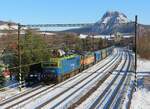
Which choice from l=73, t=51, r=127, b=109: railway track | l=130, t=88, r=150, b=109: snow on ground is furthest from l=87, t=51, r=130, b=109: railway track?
l=130, t=88, r=150, b=109: snow on ground

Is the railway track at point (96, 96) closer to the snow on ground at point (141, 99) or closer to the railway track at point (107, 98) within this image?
the railway track at point (107, 98)

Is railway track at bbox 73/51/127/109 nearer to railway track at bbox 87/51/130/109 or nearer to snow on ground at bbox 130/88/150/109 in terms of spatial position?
railway track at bbox 87/51/130/109

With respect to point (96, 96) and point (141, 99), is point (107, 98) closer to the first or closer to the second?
point (96, 96)

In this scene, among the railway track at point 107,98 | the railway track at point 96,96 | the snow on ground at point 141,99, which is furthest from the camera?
the railway track at point 96,96

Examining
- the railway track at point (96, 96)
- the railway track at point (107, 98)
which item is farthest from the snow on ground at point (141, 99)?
the railway track at point (96, 96)

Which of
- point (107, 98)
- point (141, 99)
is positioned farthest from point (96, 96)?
point (141, 99)

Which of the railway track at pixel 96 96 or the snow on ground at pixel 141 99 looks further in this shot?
the railway track at pixel 96 96

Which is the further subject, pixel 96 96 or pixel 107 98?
pixel 96 96

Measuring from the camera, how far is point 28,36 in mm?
53438

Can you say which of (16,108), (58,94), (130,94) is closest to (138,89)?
(130,94)

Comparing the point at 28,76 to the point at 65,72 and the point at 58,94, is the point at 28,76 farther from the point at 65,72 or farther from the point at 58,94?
the point at 58,94

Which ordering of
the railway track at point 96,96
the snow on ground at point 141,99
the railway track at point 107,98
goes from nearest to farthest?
the railway track at point 107,98, the snow on ground at point 141,99, the railway track at point 96,96

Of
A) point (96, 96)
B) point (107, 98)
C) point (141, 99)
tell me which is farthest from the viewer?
point (96, 96)

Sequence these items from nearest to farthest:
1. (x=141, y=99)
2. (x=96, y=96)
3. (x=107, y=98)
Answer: (x=141, y=99) → (x=107, y=98) → (x=96, y=96)
